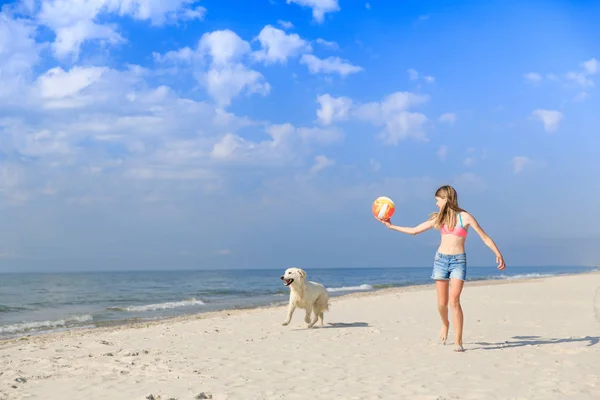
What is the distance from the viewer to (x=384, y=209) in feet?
25.2

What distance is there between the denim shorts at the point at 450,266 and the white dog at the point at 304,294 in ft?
10.9

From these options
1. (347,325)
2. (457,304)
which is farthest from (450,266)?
(347,325)

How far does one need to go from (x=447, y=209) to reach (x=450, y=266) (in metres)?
0.74

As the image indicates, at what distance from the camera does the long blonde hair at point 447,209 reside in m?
7.25

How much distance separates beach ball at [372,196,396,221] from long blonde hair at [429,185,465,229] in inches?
23.2

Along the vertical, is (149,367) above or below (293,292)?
below

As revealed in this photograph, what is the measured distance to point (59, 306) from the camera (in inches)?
889

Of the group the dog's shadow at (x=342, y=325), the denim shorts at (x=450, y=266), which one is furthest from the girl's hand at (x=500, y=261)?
the dog's shadow at (x=342, y=325)

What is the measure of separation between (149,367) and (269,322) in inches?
195

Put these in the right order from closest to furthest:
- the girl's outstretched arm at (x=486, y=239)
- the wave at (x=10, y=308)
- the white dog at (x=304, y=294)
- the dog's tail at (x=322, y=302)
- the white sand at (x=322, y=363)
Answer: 1. the white sand at (x=322, y=363)
2. the girl's outstretched arm at (x=486, y=239)
3. the white dog at (x=304, y=294)
4. the dog's tail at (x=322, y=302)
5. the wave at (x=10, y=308)

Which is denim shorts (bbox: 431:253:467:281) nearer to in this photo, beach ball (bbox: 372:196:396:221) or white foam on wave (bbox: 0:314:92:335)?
beach ball (bbox: 372:196:396:221)

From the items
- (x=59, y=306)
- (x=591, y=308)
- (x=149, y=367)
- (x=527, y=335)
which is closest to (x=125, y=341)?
(x=149, y=367)

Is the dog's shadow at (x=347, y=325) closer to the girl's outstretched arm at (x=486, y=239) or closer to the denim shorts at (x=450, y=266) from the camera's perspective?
the denim shorts at (x=450, y=266)

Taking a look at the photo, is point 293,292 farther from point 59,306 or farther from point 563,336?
point 59,306
